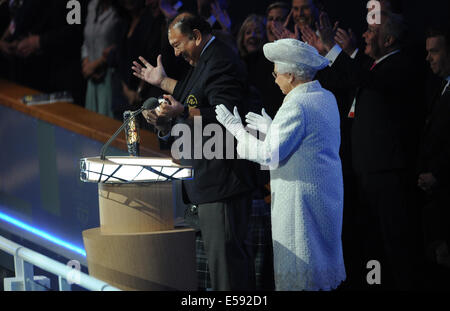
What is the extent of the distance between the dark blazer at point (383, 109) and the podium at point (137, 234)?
138cm

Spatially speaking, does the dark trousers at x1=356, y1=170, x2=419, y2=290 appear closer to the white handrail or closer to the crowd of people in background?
the crowd of people in background

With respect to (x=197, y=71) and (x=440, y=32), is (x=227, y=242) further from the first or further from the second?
(x=440, y=32)

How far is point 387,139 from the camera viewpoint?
4305 millimetres

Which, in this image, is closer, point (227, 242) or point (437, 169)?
point (227, 242)

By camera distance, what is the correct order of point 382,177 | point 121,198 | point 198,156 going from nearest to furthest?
point 121,198 < point 198,156 < point 382,177

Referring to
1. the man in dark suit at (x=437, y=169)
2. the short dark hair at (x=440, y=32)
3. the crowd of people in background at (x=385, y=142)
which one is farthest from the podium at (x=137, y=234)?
the short dark hair at (x=440, y=32)

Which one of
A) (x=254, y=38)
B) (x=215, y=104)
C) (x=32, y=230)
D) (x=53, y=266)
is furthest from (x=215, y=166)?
(x=254, y=38)

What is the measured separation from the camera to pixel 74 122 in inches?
187

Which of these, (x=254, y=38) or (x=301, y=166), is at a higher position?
(x=254, y=38)

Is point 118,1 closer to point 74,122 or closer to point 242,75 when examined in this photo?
point 74,122

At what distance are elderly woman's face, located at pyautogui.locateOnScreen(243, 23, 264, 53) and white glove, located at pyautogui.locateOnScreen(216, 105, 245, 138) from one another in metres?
1.46

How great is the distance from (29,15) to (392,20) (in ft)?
9.53

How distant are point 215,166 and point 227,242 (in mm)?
354

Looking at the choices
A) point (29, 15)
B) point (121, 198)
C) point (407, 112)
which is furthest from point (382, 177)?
point (29, 15)
